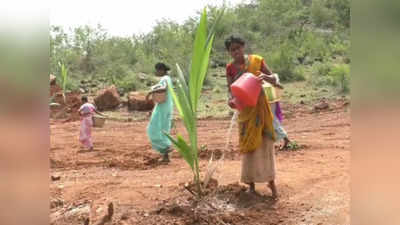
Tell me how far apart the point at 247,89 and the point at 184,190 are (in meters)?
1.22

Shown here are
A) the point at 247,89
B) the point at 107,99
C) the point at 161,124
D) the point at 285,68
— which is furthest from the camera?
the point at 285,68

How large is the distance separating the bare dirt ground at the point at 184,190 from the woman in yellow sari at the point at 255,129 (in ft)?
0.93

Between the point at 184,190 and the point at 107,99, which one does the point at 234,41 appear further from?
the point at 107,99

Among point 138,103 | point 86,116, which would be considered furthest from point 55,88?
point 86,116

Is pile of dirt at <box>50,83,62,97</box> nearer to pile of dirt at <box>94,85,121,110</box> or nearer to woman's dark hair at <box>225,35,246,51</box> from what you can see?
pile of dirt at <box>94,85,121,110</box>

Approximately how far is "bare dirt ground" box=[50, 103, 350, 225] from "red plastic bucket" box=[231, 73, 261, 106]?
87cm

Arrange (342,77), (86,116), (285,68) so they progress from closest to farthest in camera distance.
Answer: (86,116) → (342,77) → (285,68)

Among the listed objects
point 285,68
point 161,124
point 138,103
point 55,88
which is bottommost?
point 161,124

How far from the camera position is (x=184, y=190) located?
3912mm

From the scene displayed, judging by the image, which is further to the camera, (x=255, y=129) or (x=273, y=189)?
(x=273, y=189)

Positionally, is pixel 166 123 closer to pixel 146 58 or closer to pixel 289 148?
pixel 289 148
